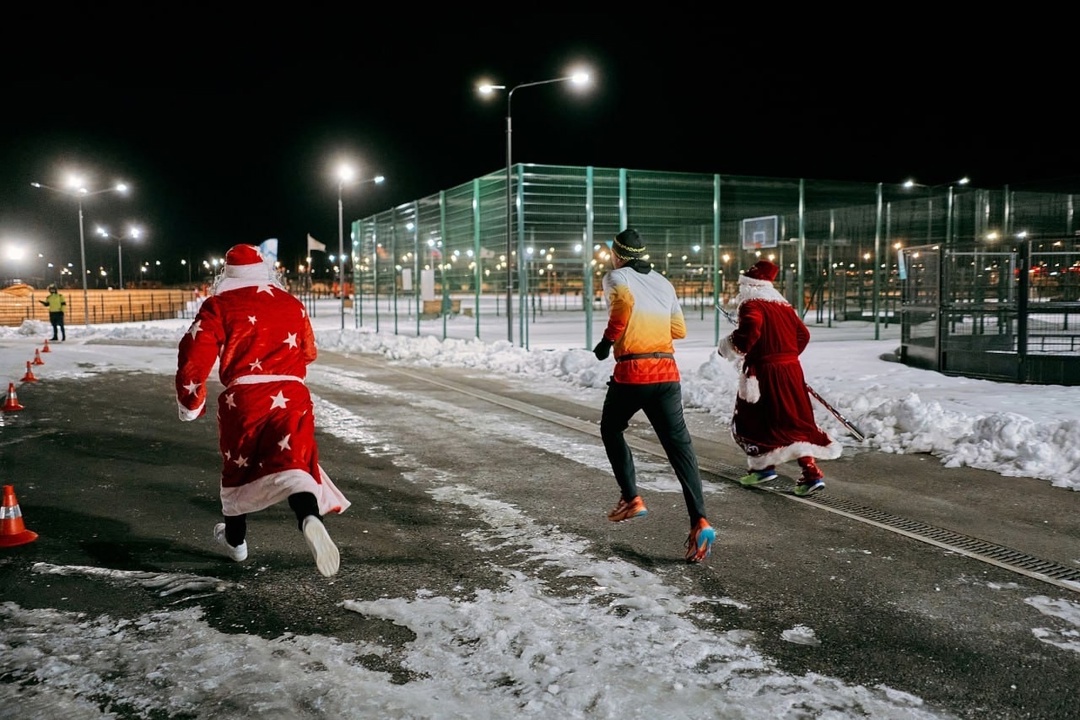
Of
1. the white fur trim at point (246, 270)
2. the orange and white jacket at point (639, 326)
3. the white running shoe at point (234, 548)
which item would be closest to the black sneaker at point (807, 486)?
the orange and white jacket at point (639, 326)

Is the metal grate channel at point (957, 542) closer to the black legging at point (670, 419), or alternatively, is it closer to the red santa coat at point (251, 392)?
the black legging at point (670, 419)

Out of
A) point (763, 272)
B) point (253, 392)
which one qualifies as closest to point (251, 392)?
point (253, 392)

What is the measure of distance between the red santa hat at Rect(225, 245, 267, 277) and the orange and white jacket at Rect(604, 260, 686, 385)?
2.01 m

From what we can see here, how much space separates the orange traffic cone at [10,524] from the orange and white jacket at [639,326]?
152 inches

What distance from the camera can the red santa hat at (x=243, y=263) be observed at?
4765 mm

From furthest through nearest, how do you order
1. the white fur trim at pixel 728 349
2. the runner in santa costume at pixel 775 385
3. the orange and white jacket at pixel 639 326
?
the runner in santa costume at pixel 775 385, the white fur trim at pixel 728 349, the orange and white jacket at pixel 639 326

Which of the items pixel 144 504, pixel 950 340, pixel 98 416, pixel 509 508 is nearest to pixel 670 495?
pixel 509 508

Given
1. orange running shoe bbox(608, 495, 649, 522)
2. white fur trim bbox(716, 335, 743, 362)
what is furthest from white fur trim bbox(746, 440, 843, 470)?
orange running shoe bbox(608, 495, 649, 522)

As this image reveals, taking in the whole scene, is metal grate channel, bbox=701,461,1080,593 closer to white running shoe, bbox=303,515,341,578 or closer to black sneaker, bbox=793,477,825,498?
black sneaker, bbox=793,477,825,498

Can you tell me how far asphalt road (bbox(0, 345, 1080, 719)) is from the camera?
156 inches

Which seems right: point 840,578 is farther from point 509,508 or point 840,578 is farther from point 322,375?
point 322,375

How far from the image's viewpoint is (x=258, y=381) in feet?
15.3

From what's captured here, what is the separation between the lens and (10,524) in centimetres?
557

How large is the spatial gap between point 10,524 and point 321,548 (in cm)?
256
